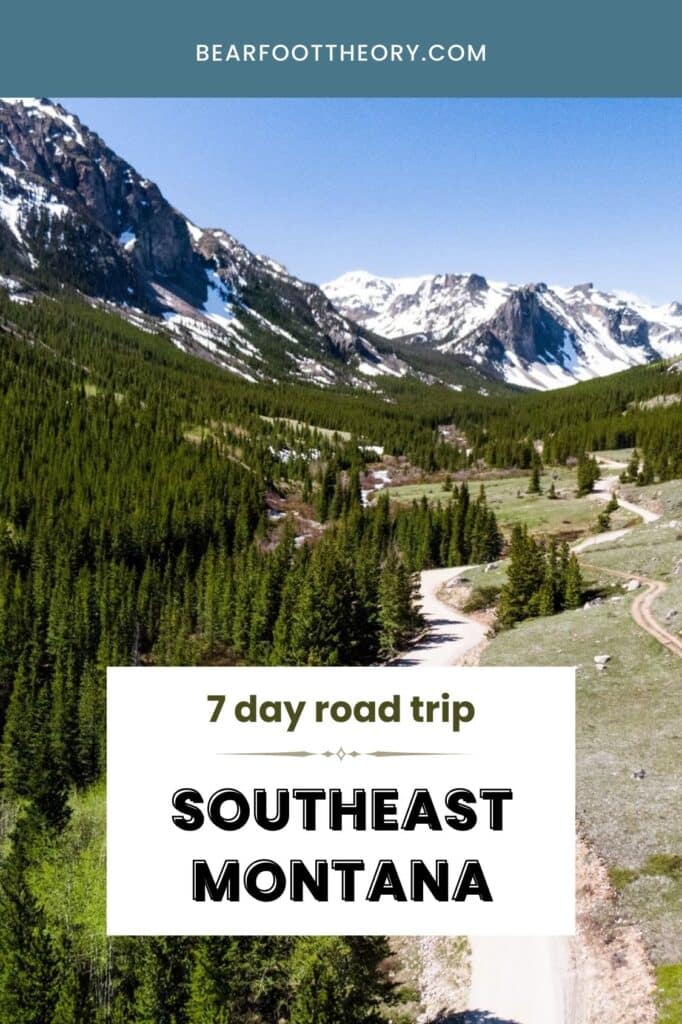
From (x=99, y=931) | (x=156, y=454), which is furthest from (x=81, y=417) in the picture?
(x=99, y=931)

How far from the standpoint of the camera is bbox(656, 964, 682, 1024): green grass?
53.5ft

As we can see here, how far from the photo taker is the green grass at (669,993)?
53.5ft

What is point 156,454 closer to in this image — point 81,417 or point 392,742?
point 81,417

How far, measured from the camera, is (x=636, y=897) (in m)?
19.4

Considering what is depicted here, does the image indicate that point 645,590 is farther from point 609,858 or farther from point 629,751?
point 609,858

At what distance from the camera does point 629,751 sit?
24594 millimetres

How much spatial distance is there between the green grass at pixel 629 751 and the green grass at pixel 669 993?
0.29 meters

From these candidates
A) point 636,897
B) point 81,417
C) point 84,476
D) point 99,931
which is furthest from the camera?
point 81,417

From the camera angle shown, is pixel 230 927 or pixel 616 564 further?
pixel 616 564

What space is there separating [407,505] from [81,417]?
71.8 m

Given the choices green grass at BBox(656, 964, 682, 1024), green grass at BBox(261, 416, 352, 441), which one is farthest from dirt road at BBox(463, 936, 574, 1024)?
green grass at BBox(261, 416, 352, 441)

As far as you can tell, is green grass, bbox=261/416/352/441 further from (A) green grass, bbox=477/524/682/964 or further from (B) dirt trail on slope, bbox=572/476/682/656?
(A) green grass, bbox=477/524/682/964

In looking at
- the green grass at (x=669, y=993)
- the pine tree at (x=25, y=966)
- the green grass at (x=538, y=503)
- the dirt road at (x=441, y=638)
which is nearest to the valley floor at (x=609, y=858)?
the green grass at (x=669, y=993)

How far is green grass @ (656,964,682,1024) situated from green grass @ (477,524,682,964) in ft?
0.96
